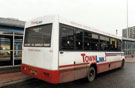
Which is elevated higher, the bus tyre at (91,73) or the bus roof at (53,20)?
the bus roof at (53,20)

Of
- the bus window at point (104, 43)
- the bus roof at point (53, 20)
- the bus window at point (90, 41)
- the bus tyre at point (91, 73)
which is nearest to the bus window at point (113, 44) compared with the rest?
the bus window at point (104, 43)

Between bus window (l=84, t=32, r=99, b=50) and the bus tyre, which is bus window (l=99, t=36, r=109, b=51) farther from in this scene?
the bus tyre

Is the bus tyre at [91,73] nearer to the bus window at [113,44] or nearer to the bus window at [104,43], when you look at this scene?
the bus window at [104,43]

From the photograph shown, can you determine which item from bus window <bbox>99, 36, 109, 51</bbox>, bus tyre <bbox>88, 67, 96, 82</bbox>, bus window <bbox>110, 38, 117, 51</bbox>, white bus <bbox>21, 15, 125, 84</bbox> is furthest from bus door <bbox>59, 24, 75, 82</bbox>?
bus window <bbox>110, 38, 117, 51</bbox>

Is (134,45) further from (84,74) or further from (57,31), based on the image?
(57,31)

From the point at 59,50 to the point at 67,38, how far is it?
2.38 ft

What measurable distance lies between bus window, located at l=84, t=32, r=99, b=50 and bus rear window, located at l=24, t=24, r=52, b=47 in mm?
2138

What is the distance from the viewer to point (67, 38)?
4598 mm

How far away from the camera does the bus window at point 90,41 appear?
18.5 ft

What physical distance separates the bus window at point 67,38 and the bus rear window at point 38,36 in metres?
0.54

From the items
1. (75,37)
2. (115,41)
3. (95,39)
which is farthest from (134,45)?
(75,37)

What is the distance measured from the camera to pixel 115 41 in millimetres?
8766

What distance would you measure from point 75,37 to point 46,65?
1851 millimetres

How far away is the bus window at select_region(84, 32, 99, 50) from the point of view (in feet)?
18.5
